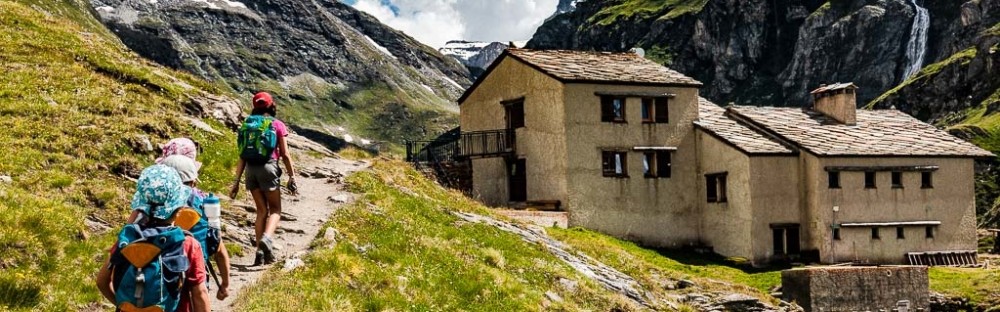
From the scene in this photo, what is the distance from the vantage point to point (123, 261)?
25.1 ft

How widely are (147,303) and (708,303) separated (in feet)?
78.0

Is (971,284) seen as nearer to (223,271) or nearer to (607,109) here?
(607,109)

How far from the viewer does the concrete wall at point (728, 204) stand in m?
41.5

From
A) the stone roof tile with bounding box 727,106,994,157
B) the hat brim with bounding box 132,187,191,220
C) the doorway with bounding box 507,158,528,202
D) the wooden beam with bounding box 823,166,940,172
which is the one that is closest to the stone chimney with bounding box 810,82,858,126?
the stone roof tile with bounding box 727,106,994,157

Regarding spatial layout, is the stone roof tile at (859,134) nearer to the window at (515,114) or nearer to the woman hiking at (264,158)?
the window at (515,114)

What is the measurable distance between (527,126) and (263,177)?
31.3 m

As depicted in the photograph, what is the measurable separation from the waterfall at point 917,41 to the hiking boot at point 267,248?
19230cm

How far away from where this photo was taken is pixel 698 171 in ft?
146

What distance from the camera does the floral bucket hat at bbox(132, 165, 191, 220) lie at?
7.63 metres

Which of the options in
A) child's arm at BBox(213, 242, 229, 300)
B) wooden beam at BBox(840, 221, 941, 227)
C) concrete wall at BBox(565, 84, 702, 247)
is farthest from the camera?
wooden beam at BBox(840, 221, 941, 227)

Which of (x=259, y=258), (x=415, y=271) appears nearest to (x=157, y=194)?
(x=259, y=258)

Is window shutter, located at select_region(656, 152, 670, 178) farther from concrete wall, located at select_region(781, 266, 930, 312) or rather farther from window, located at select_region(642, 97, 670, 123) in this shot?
concrete wall, located at select_region(781, 266, 930, 312)

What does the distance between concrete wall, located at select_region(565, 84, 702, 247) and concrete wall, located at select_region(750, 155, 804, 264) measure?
3726mm

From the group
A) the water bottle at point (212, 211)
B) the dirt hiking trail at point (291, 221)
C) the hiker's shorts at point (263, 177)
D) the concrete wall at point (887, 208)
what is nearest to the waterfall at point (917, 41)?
the concrete wall at point (887, 208)
